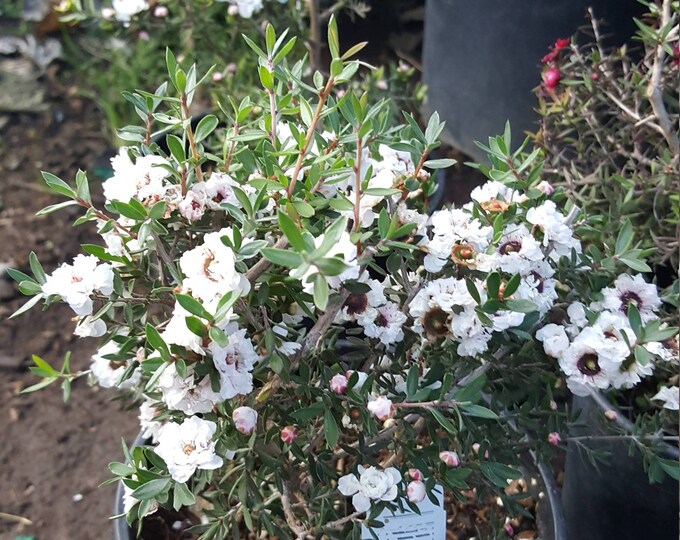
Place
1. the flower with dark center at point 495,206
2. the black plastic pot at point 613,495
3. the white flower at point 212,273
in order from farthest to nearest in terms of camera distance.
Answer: the black plastic pot at point 613,495
the flower with dark center at point 495,206
the white flower at point 212,273

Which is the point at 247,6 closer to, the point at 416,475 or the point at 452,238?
the point at 452,238

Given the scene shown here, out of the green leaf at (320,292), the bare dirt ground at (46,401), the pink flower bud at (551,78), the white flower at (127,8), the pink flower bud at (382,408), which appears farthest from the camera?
the white flower at (127,8)

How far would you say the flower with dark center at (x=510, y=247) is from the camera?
1109mm

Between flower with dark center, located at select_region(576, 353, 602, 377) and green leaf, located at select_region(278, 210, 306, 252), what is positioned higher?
green leaf, located at select_region(278, 210, 306, 252)

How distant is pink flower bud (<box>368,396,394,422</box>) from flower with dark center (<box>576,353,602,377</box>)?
273 millimetres

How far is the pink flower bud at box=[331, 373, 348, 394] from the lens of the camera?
41.8 inches

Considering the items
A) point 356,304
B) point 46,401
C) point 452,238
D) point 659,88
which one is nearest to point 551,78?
point 659,88

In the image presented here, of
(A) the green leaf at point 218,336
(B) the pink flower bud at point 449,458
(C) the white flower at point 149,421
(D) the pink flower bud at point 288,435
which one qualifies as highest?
(A) the green leaf at point 218,336

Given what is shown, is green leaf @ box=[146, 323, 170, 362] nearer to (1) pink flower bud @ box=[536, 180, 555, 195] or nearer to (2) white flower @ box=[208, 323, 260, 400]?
(2) white flower @ box=[208, 323, 260, 400]

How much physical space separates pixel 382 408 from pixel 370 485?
14cm

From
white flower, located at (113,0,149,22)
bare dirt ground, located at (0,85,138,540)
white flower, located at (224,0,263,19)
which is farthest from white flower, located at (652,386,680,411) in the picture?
white flower, located at (113,0,149,22)

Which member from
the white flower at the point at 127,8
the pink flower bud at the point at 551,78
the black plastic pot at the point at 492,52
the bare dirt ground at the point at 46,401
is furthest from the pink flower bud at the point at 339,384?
the white flower at the point at 127,8

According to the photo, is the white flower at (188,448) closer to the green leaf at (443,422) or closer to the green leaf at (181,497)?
the green leaf at (181,497)

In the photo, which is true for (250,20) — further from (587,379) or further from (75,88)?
(587,379)
